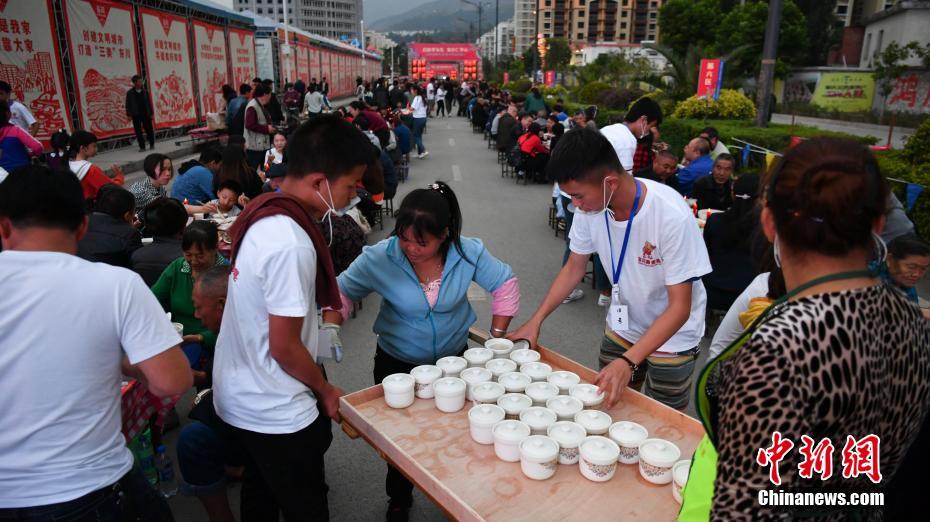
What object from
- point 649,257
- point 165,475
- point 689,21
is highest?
point 689,21

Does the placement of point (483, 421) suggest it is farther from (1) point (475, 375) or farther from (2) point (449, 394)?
(1) point (475, 375)

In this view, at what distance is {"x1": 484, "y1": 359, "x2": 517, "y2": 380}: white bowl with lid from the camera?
2.43 m

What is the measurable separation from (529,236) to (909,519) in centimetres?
723

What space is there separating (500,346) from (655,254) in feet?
2.60

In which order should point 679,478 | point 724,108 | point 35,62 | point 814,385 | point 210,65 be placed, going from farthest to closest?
point 210,65 < point 724,108 < point 35,62 < point 679,478 < point 814,385

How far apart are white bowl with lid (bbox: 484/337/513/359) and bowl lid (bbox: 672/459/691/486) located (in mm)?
969

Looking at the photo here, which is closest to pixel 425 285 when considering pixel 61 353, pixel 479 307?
pixel 61 353

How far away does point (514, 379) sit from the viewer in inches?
91.8

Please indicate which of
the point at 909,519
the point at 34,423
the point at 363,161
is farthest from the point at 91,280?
the point at 909,519

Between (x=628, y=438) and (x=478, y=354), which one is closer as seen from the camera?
(x=628, y=438)

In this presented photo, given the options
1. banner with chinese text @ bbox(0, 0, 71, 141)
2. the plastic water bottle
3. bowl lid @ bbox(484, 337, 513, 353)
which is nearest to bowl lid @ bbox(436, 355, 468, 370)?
bowl lid @ bbox(484, 337, 513, 353)

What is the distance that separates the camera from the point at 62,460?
62.9 inches

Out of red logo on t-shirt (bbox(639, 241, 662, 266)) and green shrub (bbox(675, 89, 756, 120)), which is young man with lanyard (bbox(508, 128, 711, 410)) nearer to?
red logo on t-shirt (bbox(639, 241, 662, 266))

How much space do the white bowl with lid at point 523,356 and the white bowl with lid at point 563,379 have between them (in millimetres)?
136
